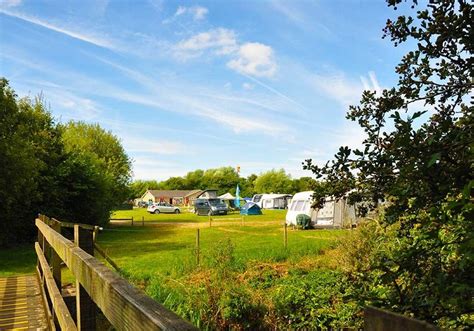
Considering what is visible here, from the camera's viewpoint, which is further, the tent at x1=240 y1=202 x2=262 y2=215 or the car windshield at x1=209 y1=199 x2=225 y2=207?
the tent at x1=240 y1=202 x2=262 y2=215

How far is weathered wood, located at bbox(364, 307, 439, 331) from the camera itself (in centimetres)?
51

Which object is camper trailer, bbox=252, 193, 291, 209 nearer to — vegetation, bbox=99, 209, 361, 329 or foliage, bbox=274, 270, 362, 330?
vegetation, bbox=99, 209, 361, 329

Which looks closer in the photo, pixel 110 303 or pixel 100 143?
pixel 110 303

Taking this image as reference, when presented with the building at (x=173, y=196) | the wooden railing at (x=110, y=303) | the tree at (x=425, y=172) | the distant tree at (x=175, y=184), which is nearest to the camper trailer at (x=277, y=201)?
the building at (x=173, y=196)

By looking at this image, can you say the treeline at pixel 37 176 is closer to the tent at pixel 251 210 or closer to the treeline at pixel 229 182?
the tent at pixel 251 210

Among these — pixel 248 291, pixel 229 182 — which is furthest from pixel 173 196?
pixel 248 291

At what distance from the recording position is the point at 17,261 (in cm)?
1306

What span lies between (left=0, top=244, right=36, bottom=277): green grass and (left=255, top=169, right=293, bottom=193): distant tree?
75.0 meters

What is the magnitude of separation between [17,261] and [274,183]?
261 ft

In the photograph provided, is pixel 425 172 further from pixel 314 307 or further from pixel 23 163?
pixel 23 163

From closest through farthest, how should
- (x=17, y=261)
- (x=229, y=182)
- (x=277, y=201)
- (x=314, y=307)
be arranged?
(x=314, y=307) → (x=17, y=261) → (x=277, y=201) → (x=229, y=182)

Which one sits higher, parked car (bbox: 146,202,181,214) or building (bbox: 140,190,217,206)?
building (bbox: 140,190,217,206)

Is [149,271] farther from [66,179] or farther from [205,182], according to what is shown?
[205,182]

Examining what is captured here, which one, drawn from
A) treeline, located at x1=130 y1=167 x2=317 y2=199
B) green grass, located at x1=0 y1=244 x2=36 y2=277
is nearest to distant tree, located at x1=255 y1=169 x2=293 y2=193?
treeline, located at x1=130 y1=167 x2=317 y2=199
